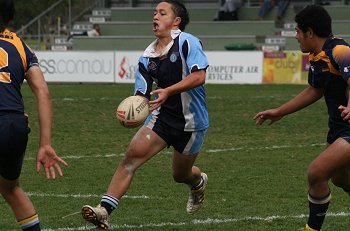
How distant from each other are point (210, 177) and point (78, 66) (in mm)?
17699

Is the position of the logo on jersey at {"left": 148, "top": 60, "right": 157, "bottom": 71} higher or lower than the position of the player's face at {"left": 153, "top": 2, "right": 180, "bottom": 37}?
lower

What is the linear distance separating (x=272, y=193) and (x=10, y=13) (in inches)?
170

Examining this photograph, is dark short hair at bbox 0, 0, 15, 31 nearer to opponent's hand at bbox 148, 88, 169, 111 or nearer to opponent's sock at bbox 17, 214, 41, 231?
opponent's sock at bbox 17, 214, 41, 231

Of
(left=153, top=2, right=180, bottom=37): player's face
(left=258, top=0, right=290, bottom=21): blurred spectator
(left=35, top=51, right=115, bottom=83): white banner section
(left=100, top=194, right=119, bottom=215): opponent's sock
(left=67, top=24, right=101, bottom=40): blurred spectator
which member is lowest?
(left=67, top=24, right=101, bottom=40): blurred spectator

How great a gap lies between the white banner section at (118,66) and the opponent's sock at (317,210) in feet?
62.3

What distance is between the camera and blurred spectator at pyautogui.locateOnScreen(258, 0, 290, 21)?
33.8 metres

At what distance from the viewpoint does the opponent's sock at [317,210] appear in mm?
6652

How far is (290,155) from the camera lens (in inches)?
454

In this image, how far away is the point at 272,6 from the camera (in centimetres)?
3469

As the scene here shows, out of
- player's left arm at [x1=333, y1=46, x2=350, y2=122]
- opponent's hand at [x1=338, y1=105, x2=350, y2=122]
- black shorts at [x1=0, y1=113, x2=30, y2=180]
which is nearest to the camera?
black shorts at [x1=0, y1=113, x2=30, y2=180]

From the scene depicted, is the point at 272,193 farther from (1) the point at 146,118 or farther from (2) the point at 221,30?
(2) the point at 221,30

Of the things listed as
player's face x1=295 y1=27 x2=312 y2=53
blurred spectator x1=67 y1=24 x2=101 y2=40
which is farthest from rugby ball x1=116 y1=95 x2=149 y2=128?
blurred spectator x1=67 y1=24 x2=101 y2=40

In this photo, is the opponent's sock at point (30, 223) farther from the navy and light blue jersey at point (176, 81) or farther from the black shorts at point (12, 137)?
the navy and light blue jersey at point (176, 81)

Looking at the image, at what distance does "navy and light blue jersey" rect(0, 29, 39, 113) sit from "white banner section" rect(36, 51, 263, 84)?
66.8 feet
